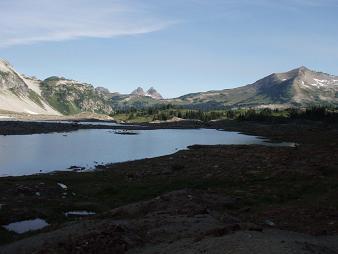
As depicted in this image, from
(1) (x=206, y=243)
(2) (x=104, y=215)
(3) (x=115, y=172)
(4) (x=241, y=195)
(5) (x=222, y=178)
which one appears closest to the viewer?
(1) (x=206, y=243)

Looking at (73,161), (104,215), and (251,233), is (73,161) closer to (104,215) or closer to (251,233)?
(104,215)

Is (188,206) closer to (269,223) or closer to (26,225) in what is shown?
(269,223)

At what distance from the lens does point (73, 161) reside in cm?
10969

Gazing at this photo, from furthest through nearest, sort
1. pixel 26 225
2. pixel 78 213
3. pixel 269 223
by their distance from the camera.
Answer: pixel 78 213 < pixel 26 225 < pixel 269 223

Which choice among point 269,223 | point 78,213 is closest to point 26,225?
point 78,213

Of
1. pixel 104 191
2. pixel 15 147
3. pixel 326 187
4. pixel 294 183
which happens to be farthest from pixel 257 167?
pixel 15 147

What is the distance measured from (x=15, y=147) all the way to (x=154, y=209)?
100 metres

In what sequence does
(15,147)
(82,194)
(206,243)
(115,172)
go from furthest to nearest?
(15,147) < (115,172) < (82,194) < (206,243)

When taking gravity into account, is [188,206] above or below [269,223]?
above

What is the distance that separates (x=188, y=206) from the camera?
46.1m

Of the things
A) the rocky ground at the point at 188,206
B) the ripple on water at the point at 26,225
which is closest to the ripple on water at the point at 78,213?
the rocky ground at the point at 188,206

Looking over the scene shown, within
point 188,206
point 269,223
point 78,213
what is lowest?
point 78,213

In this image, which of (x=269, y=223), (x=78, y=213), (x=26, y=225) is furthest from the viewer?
(x=78, y=213)

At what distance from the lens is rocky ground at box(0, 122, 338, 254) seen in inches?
1207
